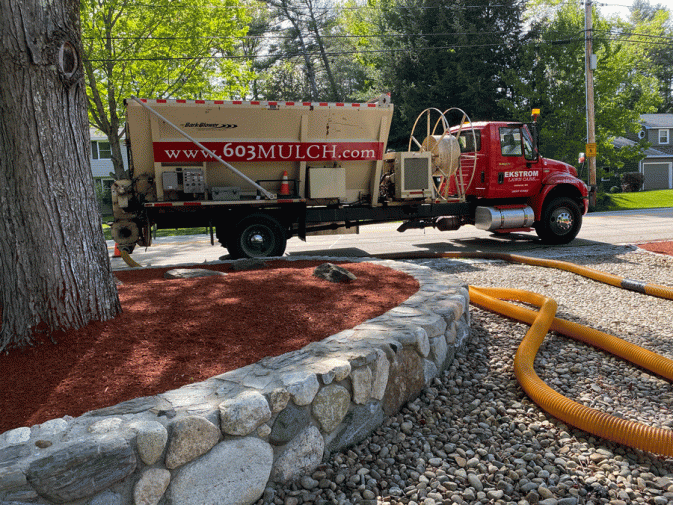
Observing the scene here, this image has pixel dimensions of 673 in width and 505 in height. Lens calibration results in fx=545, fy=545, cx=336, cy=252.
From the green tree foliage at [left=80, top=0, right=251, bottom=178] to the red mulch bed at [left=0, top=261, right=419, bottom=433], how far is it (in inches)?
667

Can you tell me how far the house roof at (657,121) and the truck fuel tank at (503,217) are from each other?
3566 centimetres

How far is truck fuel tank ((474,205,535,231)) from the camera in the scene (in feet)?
36.5

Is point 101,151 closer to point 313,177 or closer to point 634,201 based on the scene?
point 313,177

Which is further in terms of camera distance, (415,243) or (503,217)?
(415,243)

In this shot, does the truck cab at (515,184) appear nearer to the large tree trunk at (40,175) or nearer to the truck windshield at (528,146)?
the truck windshield at (528,146)

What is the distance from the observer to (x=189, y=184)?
9.39m

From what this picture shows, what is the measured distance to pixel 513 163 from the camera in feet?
37.2

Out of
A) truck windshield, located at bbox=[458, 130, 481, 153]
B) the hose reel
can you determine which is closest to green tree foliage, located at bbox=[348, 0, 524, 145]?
truck windshield, located at bbox=[458, 130, 481, 153]

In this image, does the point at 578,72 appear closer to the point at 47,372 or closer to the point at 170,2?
the point at 170,2

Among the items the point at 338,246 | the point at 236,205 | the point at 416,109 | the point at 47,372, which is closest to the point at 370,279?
the point at 47,372

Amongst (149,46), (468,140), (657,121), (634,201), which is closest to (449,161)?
(468,140)

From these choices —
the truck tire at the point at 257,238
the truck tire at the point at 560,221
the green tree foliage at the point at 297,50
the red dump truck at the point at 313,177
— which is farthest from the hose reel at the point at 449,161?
the green tree foliage at the point at 297,50

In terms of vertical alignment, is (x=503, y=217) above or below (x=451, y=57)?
below

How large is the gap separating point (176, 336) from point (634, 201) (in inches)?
999
